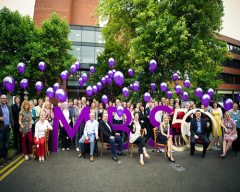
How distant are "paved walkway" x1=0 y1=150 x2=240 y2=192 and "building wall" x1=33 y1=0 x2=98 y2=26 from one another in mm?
34756

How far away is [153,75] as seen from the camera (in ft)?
48.9

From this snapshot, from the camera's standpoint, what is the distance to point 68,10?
137 feet

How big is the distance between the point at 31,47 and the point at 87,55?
17.4m

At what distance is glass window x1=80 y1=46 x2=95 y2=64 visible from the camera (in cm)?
3550

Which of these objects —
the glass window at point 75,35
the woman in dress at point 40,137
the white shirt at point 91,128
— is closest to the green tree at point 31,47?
the woman in dress at point 40,137

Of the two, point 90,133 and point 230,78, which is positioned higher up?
point 230,78

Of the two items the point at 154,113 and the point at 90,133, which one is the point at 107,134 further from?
the point at 154,113

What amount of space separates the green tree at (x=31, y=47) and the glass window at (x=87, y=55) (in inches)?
563

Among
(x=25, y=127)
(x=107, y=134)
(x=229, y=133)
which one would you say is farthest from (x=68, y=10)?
(x=229, y=133)

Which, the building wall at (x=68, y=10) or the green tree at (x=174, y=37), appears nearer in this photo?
the green tree at (x=174, y=37)

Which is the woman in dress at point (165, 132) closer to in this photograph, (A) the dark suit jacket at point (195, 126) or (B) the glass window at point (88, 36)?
(A) the dark suit jacket at point (195, 126)

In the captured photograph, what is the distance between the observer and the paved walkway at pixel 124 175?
4.77 m

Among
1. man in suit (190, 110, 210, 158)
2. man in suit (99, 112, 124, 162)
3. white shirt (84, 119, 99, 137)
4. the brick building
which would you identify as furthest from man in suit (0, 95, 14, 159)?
the brick building

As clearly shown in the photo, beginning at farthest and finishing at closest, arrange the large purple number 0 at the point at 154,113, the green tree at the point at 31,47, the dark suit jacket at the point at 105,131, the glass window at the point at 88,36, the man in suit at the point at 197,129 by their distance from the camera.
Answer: the glass window at the point at 88,36
the green tree at the point at 31,47
the large purple number 0 at the point at 154,113
the man in suit at the point at 197,129
the dark suit jacket at the point at 105,131
